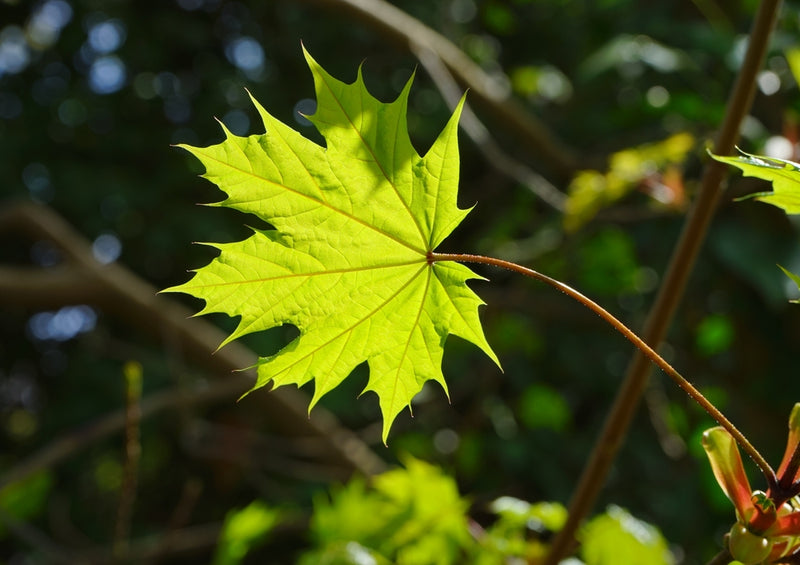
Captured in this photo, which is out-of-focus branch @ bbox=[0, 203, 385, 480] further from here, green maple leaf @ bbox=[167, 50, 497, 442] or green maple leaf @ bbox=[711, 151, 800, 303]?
green maple leaf @ bbox=[711, 151, 800, 303]

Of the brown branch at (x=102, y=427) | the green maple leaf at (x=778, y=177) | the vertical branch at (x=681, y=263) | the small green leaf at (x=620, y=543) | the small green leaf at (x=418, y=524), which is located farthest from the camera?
the brown branch at (x=102, y=427)

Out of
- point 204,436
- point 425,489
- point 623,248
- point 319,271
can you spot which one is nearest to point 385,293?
point 319,271

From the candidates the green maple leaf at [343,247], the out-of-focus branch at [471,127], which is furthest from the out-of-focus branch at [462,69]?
the green maple leaf at [343,247]

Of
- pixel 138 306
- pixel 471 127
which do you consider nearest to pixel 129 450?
pixel 138 306

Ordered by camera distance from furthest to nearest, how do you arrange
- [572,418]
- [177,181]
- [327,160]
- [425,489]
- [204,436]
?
[572,418] → [177,181] → [204,436] → [425,489] → [327,160]

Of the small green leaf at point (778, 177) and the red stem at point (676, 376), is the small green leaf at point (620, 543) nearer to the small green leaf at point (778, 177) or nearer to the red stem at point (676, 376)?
the red stem at point (676, 376)

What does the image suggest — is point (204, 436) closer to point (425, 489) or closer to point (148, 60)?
point (425, 489)
